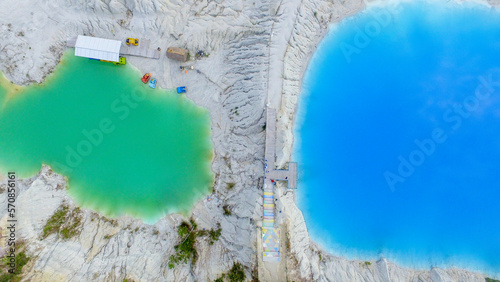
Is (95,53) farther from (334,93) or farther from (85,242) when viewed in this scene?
(334,93)

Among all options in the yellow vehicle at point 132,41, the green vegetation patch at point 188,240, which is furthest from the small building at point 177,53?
the green vegetation patch at point 188,240

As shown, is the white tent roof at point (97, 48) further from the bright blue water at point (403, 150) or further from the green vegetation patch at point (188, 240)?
the bright blue water at point (403, 150)

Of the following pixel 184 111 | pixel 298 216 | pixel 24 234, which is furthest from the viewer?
pixel 184 111

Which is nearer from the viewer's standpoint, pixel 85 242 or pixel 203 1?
pixel 85 242

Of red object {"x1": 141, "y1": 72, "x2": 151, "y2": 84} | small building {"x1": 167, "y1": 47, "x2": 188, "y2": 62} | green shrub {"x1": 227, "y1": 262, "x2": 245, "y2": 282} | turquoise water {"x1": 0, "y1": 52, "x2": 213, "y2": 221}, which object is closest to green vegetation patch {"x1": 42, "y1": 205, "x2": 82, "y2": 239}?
turquoise water {"x1": 0, "y1": 52, "x2": 213, "y2": 221}

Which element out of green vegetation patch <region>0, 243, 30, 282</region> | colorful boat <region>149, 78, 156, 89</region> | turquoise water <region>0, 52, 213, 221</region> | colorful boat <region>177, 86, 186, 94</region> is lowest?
green vegetation patch <region>0, 243, 30, 282</region>

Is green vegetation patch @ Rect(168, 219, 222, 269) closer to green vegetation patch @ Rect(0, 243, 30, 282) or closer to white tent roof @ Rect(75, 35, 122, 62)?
green vegetation patch @ Rect(0, 243, 30, 282)

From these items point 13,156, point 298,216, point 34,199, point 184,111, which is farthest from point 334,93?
point 13,156
